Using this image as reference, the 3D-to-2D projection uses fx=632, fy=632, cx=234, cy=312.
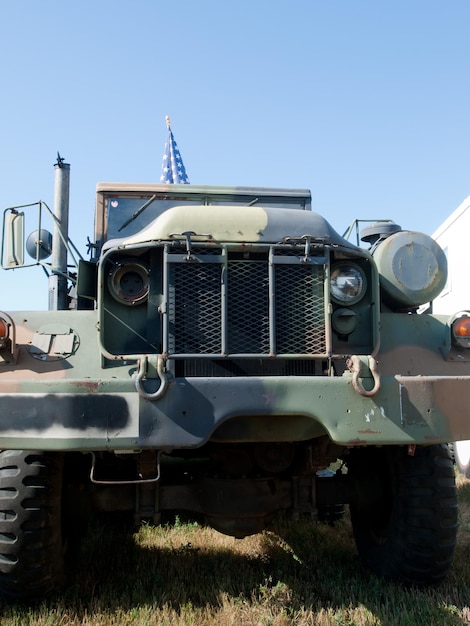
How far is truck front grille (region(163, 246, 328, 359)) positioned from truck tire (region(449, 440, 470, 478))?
5.03 m

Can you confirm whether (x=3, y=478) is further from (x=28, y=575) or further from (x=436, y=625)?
(x=436, y=625)

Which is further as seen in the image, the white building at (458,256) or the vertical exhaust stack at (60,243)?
the white building at (458,256)

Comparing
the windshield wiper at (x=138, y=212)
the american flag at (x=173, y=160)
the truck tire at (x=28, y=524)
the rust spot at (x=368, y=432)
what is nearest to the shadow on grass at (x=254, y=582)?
the truck tire at (x=28, y=524)

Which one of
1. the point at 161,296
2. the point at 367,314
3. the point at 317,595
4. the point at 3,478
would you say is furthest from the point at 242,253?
the point at 317,595

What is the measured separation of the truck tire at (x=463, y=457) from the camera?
732cm

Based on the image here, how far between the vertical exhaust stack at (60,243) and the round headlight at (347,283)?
1.94 m

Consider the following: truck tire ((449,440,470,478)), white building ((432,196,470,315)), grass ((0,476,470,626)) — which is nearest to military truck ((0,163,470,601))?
grass ((0,476,470,626))

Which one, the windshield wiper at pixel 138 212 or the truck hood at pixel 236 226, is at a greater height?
the windshield wiper at pixel 138 212

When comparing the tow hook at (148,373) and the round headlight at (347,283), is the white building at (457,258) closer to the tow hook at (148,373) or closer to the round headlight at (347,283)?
the round headlight at (347,283)

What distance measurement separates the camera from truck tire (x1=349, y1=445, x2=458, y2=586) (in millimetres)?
3285

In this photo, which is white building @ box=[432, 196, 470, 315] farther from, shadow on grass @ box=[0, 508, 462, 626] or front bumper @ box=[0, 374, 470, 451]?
front bumper @ box=[0, 374, 470, 451]

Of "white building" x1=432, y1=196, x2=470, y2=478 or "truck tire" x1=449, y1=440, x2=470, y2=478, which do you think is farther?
"white building" x1=432, y1=196, x2=470, y2=478

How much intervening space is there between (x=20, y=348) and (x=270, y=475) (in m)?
1.49

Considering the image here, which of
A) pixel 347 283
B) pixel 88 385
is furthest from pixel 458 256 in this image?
pixel 88 385
